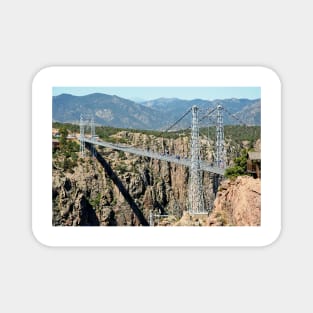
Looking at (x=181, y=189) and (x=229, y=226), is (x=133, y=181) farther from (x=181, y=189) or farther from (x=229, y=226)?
(x=229, y=226)

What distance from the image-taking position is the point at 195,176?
755cm

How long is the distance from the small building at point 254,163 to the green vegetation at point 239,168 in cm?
7

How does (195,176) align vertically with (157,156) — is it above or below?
below

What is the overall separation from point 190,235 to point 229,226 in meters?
0.35

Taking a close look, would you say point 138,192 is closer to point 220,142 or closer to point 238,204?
point 220,142

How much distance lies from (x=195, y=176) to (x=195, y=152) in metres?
0.25

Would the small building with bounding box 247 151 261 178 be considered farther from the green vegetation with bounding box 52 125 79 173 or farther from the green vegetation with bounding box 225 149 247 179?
the green vegetation with bounding box 52 125 79 173

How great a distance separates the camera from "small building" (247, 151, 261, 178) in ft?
21.9

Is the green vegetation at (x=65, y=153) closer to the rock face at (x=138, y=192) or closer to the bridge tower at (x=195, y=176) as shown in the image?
the rock face at (x=138, y=192)

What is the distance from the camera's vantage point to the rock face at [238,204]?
21.7ft
